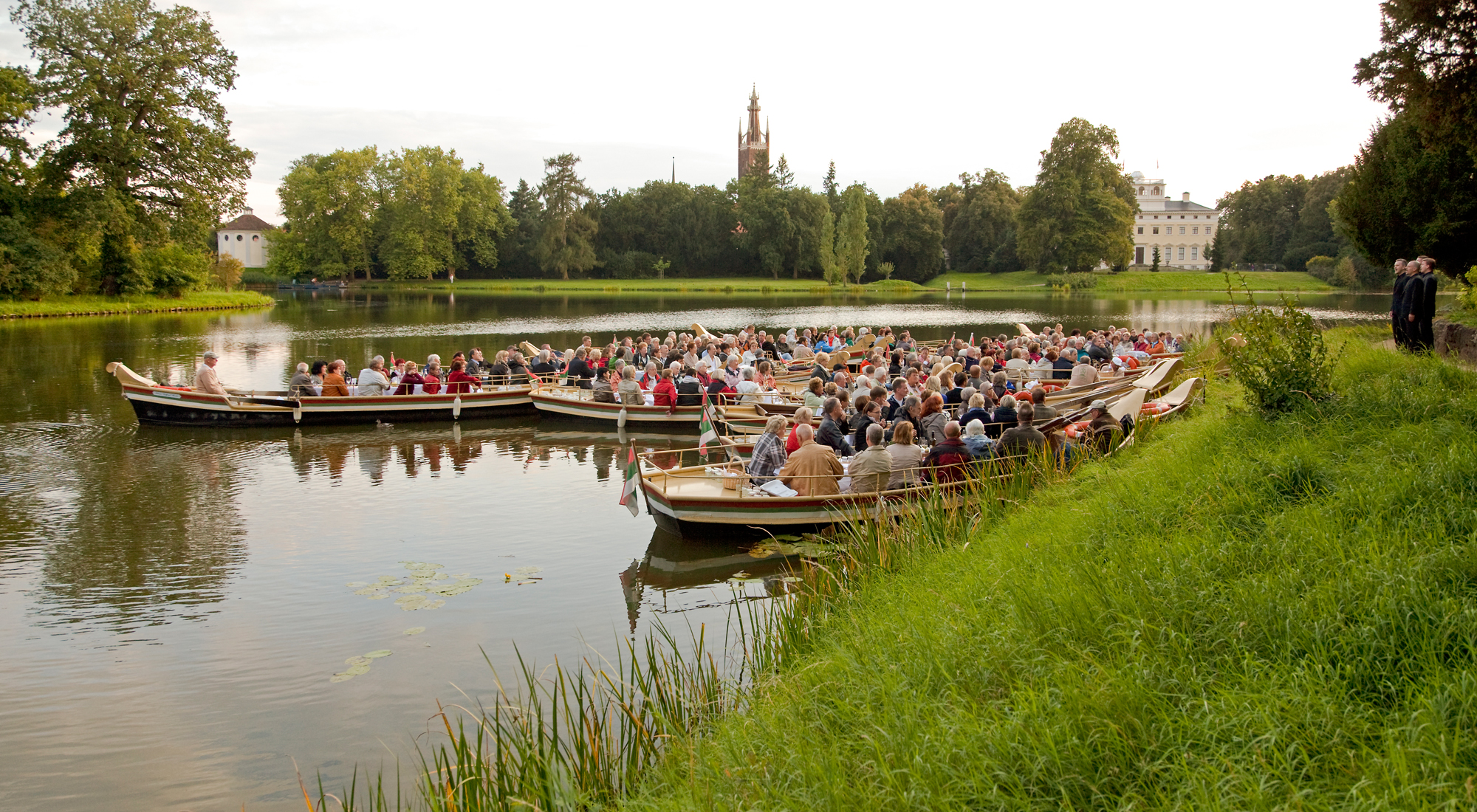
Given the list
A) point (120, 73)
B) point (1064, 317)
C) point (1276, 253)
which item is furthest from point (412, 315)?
point (1276, 253)

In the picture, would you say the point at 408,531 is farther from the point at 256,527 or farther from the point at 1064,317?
the point at 1064,317

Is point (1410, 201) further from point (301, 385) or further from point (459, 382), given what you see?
point (301, 385)

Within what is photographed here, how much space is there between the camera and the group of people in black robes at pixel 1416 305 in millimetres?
10039

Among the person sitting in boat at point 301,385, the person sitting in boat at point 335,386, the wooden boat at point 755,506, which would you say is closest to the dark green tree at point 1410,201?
the wooden boat at point 755,506

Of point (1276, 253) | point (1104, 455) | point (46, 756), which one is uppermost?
point (1276, 253)

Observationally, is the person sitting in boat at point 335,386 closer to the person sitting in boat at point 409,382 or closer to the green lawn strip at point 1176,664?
the person sitting in boat at point 409,382

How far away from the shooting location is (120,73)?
44.5 metres

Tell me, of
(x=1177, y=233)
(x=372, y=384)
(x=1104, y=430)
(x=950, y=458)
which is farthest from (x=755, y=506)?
(x=1177, y=233)

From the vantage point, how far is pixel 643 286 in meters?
87.2

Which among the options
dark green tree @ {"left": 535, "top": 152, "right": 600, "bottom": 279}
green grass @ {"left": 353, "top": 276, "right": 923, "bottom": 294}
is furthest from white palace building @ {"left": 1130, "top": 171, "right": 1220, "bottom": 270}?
dark green tree @ {"left": 535, "top": 152, "right": 600, "bottom": 279}

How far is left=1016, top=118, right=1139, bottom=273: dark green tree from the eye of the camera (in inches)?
3068

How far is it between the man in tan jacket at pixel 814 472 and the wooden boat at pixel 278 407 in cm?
1102

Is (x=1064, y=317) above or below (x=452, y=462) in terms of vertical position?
above

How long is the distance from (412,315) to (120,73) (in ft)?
56.5
